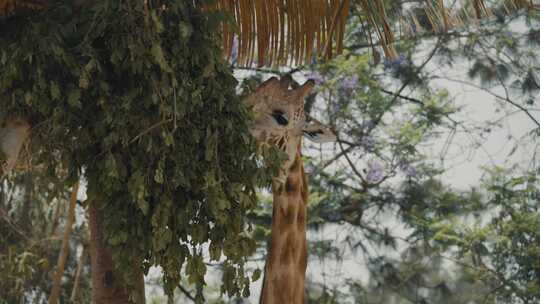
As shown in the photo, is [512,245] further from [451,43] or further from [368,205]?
[451,43]

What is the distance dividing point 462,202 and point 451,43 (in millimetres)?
990

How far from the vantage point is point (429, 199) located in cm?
600

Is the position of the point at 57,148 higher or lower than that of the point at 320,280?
higher

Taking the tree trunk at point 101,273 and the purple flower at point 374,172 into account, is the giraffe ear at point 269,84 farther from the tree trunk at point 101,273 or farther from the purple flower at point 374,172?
the purple flower at point 374,172

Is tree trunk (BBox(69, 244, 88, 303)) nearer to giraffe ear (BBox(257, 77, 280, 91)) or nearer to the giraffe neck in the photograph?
the giraffe neck

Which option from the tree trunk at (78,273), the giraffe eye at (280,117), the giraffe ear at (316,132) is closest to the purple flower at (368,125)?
the tree trunk at (78,273)

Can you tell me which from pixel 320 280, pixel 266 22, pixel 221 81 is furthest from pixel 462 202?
pixel 221 81

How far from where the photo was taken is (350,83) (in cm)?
592

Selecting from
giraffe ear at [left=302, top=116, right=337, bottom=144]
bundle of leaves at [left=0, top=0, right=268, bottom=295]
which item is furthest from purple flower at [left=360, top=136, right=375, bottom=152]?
bundle of leaves at [left=0, top=0, right=268, bottom=295]

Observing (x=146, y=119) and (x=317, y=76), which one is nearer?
(x=146, y=119)

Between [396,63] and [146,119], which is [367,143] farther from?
[146,119]

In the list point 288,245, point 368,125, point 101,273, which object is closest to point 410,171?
point 368,125

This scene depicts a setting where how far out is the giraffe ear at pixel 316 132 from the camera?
340 cm

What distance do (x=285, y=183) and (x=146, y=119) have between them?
71 centimetres
